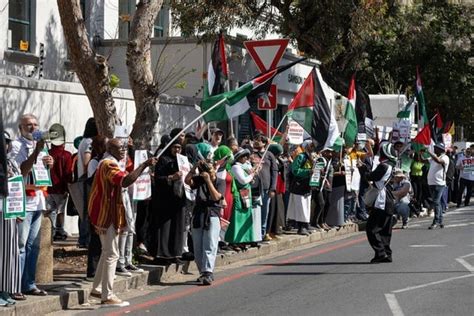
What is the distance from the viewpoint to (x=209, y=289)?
1159 cm

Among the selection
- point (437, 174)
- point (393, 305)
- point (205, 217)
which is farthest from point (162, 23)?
point (393, 305)

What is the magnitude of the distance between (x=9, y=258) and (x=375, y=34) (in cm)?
1758

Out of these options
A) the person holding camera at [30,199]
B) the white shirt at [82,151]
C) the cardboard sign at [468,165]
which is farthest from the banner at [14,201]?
the cardboard sign at [468,165]

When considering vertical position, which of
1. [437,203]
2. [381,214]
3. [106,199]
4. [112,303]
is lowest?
[112,303]

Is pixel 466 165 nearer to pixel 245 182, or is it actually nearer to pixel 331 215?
pixel 331 215

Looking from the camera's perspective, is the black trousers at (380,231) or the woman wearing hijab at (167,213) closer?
the woman wearing hijab at (167,213)

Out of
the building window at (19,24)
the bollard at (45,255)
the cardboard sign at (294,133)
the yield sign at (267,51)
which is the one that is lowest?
the bollard at (45,255)

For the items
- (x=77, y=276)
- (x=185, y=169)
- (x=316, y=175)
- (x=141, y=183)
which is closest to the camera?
(x=141, y=183)

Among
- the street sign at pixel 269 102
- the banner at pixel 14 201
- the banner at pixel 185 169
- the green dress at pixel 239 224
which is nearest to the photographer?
the banner at pixel 14 201

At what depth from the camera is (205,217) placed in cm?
1201

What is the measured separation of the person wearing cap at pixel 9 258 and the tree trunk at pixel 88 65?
3.18 metres

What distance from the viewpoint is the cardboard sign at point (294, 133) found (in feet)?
57.9

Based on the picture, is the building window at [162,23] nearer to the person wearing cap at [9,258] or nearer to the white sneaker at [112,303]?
the white sneaker at [112,303]

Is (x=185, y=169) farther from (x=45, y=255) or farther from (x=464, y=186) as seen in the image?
(x=464, y=186)
